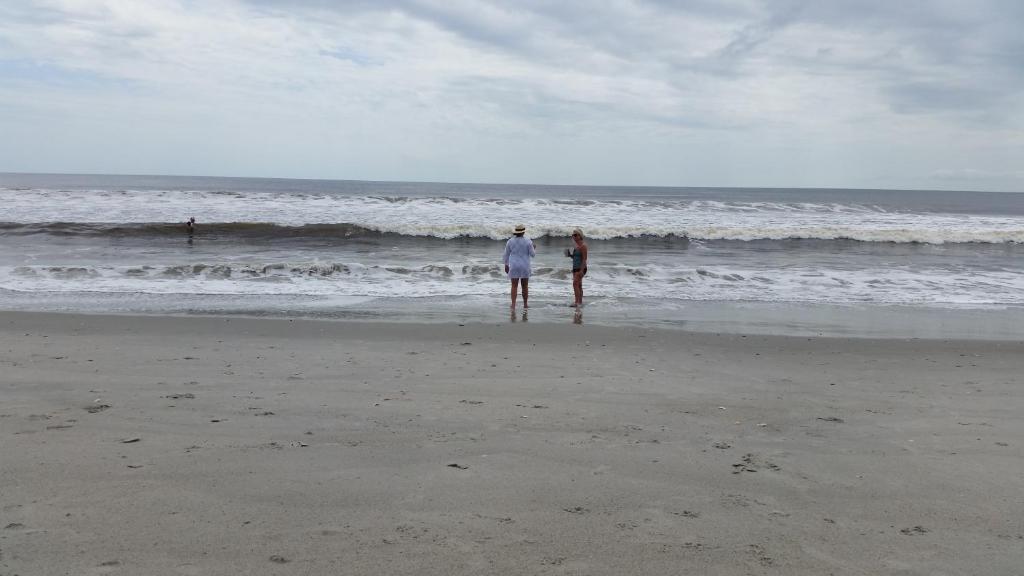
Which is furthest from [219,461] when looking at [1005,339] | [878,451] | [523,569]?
[1005,339]

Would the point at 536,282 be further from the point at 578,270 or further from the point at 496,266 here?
the point at 578,270

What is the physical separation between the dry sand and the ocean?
3689 mm

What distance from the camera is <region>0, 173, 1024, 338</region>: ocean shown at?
449 inches

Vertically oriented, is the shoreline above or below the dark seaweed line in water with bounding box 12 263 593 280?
below

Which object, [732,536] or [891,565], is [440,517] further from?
[891,565]

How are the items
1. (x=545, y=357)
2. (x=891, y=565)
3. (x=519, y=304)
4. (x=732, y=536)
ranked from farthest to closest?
1. (x=519, y=304)
2. (x=545, y=357)
3. (x=732, y=536)
4. (x=891, y=565)

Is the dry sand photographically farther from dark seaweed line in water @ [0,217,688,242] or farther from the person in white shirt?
dark seaweed line in water @ [0,217,688,242]

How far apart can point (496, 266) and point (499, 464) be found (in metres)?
13.4

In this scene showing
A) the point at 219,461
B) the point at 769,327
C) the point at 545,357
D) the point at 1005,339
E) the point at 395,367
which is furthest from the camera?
the point at 769,327

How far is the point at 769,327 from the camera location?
10.2m

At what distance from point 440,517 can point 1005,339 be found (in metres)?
9.02

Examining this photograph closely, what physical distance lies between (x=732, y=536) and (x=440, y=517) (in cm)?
137

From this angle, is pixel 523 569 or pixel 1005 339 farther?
pixel 1005 339

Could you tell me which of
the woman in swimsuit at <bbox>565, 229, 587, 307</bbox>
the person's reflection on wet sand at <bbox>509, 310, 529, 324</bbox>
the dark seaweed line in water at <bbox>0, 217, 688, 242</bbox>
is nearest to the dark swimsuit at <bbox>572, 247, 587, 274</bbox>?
the woman in swimsuit at <bbox>565, 229, 587, 307</bbox>
